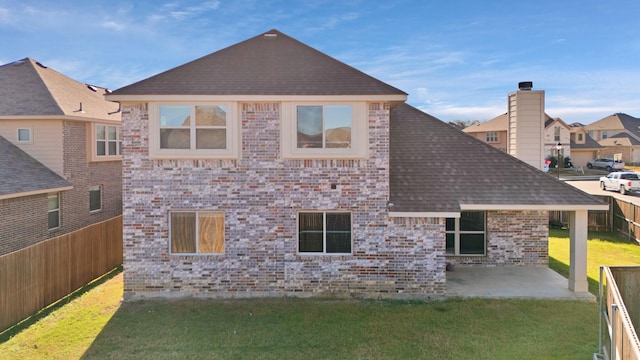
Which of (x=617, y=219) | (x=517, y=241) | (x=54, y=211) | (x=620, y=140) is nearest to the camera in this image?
(x=517, y=241)

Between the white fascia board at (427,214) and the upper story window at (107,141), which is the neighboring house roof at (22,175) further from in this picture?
the white fascia board at (427,214)

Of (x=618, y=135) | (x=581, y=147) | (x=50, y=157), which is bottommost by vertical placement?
(x=50, y=157)

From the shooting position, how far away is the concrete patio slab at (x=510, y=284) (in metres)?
10.5

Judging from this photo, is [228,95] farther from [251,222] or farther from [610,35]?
[610,35]

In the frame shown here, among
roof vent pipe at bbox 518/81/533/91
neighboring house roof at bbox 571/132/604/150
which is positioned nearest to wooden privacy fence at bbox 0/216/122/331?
roof vent pipe at bbox 518/81/533/91

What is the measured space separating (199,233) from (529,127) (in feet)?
35.2

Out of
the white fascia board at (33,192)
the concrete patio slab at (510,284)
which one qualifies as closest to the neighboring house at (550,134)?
the concrete patio slab at (510,284)

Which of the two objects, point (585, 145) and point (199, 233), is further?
point (585, 145)

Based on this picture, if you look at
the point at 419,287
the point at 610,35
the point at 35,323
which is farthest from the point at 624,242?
the point at 35,323

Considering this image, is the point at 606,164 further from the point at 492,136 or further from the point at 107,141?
the point at 107,141

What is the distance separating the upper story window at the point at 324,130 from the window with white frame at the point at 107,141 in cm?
1154

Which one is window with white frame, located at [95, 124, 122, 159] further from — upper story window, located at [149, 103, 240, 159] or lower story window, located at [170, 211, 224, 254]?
lower story window, located at [170, 211, 224, 254]

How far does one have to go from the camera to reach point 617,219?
19.1 meters

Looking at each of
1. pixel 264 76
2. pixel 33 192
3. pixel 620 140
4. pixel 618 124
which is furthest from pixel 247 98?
pixel 618 124
